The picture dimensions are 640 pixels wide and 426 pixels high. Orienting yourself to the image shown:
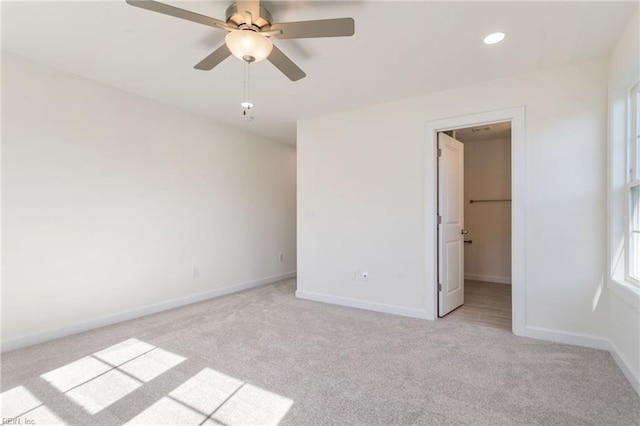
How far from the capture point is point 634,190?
230cm

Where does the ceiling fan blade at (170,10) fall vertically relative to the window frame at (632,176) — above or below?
above

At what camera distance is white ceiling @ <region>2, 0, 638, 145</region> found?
2068 mm

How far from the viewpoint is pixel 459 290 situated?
3.92 metres

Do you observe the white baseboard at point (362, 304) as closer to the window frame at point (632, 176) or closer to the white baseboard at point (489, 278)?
the window frame at point (632, 176)

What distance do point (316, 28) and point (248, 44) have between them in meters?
0.43

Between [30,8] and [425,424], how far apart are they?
3.59 m

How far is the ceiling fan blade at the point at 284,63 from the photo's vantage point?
6.86 feet

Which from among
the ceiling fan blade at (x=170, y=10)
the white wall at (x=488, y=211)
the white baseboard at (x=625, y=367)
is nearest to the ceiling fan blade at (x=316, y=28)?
the ceiling fan blade at (x=170, y=10)

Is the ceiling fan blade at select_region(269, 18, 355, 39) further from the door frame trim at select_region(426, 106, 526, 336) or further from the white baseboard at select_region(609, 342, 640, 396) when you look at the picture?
the white baseboard at select_region(609, 342, 640, 396)

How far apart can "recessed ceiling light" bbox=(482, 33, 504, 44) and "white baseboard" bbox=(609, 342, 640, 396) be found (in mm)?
2483

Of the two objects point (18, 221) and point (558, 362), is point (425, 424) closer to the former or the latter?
point (558, 362)

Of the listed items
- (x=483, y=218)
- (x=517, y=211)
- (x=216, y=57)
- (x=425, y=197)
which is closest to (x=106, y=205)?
(x=216, y=57)

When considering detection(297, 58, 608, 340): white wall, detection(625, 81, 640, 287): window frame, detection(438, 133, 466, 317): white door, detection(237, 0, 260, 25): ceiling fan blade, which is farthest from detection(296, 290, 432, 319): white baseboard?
detection(237, 0, 260, 25): ceiling fan blade

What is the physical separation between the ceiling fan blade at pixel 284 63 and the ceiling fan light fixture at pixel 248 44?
0.10 metres
